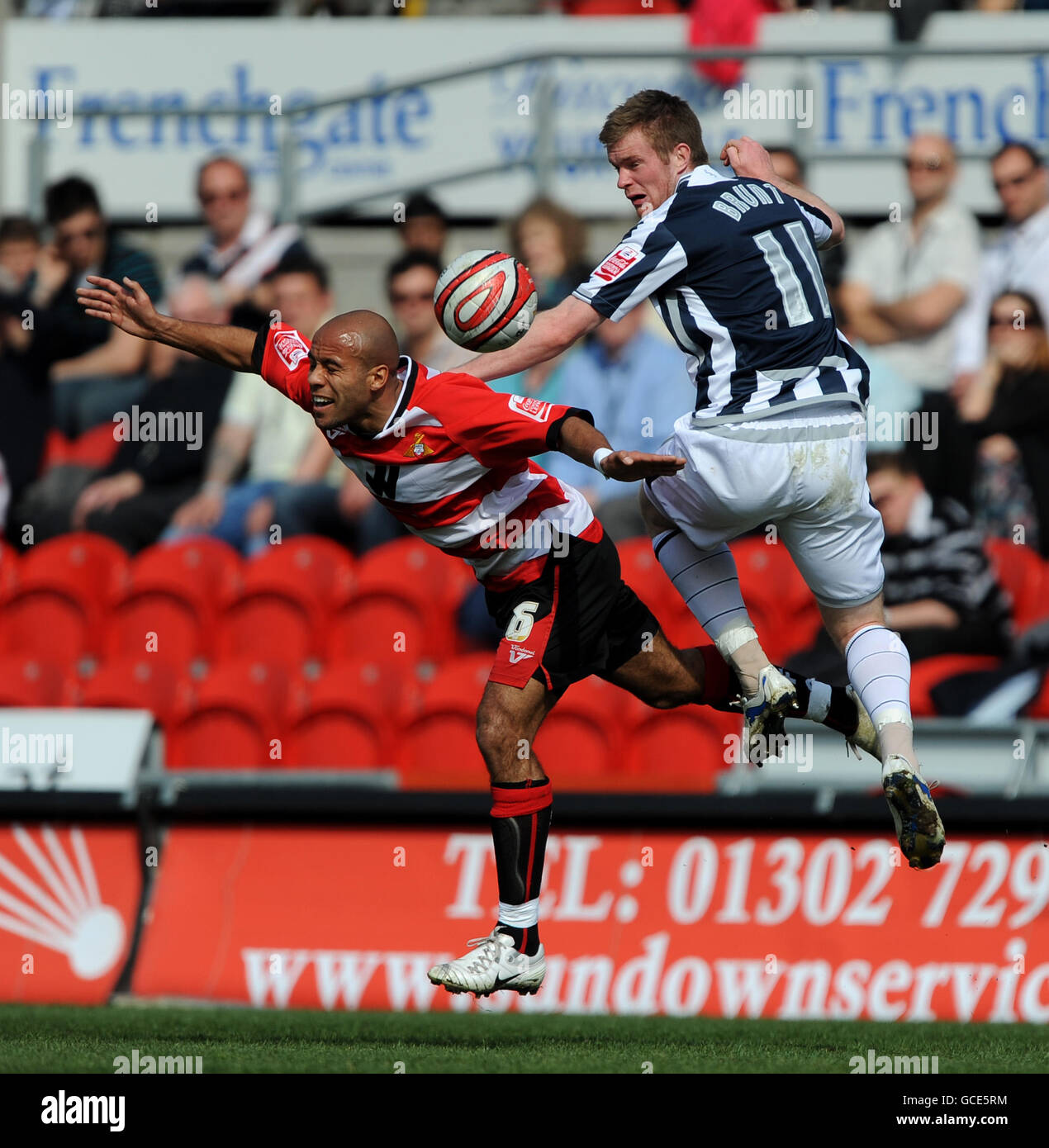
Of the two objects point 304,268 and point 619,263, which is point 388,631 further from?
point 619,263

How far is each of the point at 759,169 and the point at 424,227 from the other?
5.13 m

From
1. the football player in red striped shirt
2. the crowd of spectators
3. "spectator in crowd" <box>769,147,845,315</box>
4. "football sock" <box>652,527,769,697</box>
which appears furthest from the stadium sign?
"spectator in crowd" <box>769,147,845,315</box>

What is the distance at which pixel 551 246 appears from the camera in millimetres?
11211

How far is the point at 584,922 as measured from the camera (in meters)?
9.05

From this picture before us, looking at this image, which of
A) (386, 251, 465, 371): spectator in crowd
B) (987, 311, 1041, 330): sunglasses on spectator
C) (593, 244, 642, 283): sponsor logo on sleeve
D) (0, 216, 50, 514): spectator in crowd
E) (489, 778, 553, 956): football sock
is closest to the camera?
(593, 244, 642, 283): sponsor logo on sleeve

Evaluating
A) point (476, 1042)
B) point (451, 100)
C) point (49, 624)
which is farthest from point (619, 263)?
point (451, 100)

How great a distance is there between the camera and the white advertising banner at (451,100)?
40.4 feet

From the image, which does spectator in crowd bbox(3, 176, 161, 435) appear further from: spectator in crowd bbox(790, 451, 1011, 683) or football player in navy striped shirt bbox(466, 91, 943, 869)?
football player in navy striped shirt bbox(466, 91, 943, 869)

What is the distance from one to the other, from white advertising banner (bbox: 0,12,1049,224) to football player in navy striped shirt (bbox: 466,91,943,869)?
5790 millimetres

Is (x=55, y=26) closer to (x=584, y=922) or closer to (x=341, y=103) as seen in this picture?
(x=341, y=103)

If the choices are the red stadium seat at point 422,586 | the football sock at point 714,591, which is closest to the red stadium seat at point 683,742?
the red stadium seat at point 422,586

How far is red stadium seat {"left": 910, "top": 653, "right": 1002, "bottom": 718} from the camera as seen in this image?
959 centimetres

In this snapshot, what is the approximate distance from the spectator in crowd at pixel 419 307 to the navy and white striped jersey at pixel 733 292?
4.77m

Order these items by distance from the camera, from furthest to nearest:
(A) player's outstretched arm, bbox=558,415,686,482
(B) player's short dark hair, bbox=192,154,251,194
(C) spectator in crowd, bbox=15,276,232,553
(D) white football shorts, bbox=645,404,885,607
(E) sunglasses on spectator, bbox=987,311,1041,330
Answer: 1. (B) player's short dark hair, bbox=192,154,251,194
2. (C) spectator in crowd, bbox=15,276,232,553
3. (E) sunglasses on spectator, bbox=987,311,1041,330
4. (D) white football shorts, bbox=645,404,885,607
5. (A) player's outstretched arm, bbox=558,415,686,482
